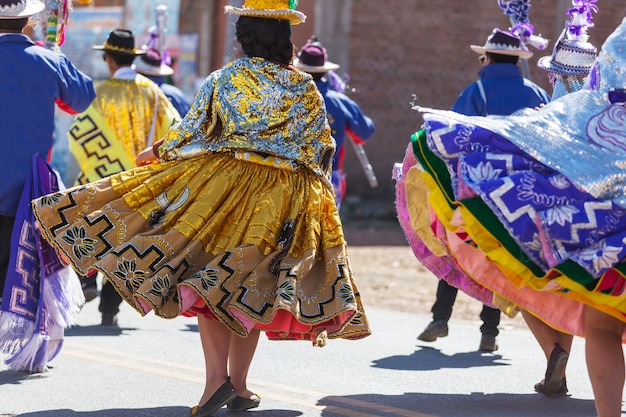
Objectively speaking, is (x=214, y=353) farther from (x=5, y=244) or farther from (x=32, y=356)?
(x=5, y=244)

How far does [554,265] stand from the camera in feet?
14.9

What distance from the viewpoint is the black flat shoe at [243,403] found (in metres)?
5.75

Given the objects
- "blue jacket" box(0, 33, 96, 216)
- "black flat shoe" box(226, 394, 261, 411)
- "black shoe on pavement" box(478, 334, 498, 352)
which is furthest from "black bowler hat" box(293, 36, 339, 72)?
"black flat shoe" box(226, 394, 261, 411)

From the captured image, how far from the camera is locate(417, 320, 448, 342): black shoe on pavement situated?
8.10 metres

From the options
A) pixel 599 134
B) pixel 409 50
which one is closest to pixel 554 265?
pixel 599 134

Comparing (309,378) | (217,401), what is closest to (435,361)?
(309,378)

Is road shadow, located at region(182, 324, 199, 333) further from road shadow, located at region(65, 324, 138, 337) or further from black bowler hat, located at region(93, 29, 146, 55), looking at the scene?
black bowler hat, located at region(93, 29, 146, 55)

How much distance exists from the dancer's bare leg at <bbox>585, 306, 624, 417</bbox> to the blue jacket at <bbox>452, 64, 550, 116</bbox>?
3.40 m

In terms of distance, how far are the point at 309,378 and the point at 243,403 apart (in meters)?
1.05

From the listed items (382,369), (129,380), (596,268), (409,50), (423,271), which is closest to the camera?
(596,268)

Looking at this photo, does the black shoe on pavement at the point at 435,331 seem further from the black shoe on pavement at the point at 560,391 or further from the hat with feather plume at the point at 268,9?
the hat with feather plume at the point at 268,9

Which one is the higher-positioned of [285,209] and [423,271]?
[285,209]

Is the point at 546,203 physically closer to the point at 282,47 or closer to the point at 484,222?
the point at 484,222

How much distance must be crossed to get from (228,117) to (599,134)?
1679 mm
